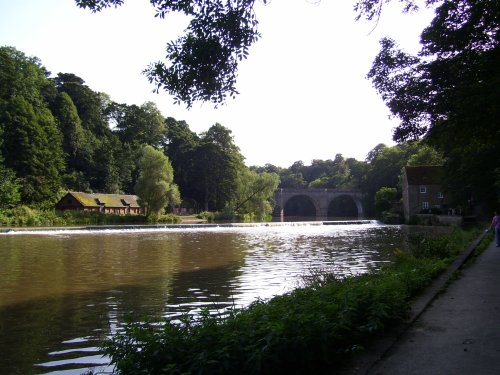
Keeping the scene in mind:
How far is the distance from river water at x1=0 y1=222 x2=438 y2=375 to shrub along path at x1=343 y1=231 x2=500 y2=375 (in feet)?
9.35

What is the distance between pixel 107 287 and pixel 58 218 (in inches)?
1743

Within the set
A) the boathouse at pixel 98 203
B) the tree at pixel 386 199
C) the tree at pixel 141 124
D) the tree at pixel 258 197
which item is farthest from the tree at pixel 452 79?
the tree at pixel 141 124

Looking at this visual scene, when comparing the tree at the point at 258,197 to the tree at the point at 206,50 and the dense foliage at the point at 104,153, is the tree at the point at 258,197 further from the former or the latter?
the tree at the point at 206,50

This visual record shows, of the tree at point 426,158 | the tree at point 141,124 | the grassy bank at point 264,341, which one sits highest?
the tree at point 141,124

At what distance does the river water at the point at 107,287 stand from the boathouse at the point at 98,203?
41094mm

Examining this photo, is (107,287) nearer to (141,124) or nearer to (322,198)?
(141,124)

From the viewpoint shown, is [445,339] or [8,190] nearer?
[445,339]

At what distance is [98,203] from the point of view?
6762 centimetres

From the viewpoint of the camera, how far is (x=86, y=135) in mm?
86312

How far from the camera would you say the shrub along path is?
4.65 m

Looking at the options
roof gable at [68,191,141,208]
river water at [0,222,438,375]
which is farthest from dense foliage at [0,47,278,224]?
river water at [0,222,438,375]

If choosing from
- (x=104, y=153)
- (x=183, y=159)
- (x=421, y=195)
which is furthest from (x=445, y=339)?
(x=183, y=159)

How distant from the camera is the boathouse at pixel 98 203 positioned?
64.6 metres

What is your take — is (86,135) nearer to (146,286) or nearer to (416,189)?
(416,189)
